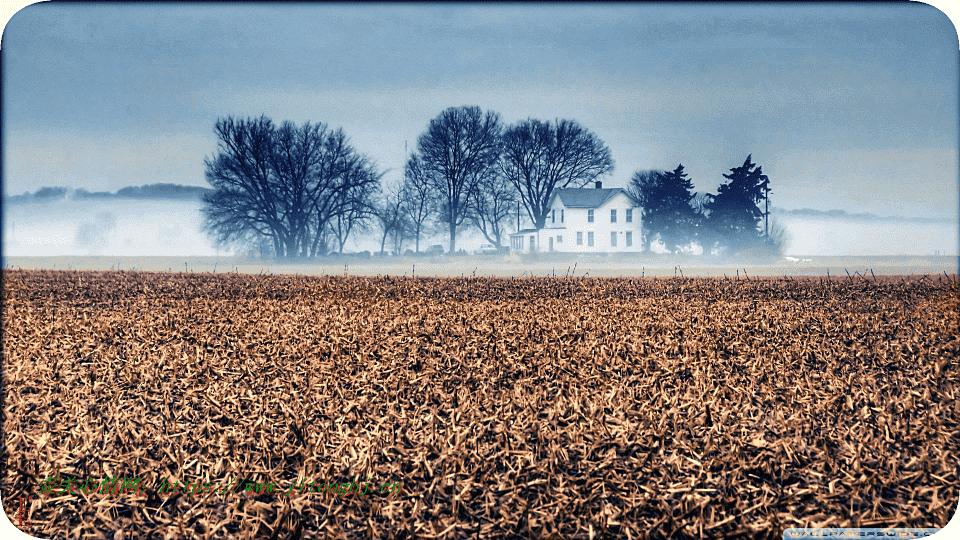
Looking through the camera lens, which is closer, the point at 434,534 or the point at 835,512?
the point at 434,534

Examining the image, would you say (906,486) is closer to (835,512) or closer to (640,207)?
(835,512)

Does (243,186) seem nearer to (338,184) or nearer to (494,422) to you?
(338,184)

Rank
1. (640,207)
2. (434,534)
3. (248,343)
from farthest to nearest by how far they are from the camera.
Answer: (640,207) → (248,343) → (434,534)

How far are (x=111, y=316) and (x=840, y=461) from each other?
9.18 metres

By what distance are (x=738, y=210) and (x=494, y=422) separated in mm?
38225

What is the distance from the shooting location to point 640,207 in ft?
155

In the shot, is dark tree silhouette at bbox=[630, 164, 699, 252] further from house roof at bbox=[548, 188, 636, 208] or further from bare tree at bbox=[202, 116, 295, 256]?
bare tree at bbox=[202, 116, 295, 256]

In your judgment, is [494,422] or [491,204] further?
[491,204]

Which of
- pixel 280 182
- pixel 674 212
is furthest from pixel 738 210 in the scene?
pixel 280 182

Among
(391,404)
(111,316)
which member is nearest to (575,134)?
(111,316)

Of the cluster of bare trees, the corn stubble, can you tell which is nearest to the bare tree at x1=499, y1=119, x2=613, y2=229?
the cluster of bare trees

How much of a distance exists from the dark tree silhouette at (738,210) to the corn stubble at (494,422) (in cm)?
3177

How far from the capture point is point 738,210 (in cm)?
3916

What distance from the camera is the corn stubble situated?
3393 millimetres
